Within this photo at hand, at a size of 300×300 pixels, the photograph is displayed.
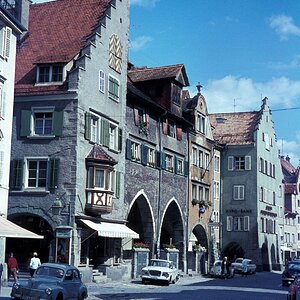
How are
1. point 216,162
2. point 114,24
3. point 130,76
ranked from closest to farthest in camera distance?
1. point 114,24
2. point 130,76
3. point 216,162

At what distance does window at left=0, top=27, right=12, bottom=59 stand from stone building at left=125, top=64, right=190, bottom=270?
13286 millimetres

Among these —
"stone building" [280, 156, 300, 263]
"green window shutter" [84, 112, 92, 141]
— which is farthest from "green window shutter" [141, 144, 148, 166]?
"stone building" [280, 156, 300, 263]

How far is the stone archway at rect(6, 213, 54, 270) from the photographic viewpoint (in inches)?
1517

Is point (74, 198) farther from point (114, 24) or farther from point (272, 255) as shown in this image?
point (272, 255)

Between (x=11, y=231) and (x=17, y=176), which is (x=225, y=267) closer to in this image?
(x=17, y=176)

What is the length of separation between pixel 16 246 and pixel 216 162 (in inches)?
1214

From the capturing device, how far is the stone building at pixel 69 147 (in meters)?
37.2

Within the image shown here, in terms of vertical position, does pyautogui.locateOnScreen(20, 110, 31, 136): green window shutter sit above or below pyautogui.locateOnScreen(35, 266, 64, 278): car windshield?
above

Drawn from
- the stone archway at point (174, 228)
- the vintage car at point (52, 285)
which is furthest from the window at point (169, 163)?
the vintage car at point (52, 285)

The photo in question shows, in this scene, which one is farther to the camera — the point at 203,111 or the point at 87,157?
the point at 203,111

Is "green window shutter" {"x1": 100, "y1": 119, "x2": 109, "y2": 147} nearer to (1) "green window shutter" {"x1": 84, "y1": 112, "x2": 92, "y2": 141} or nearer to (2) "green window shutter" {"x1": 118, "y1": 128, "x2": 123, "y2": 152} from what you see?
(1) "green window shutter" {"x1": 84, "y1": 112, "x2": 92, "y2": 141}

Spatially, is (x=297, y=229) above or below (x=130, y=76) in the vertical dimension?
below

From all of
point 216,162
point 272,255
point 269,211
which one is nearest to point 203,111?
point 216,162

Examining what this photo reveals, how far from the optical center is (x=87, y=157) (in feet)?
126
